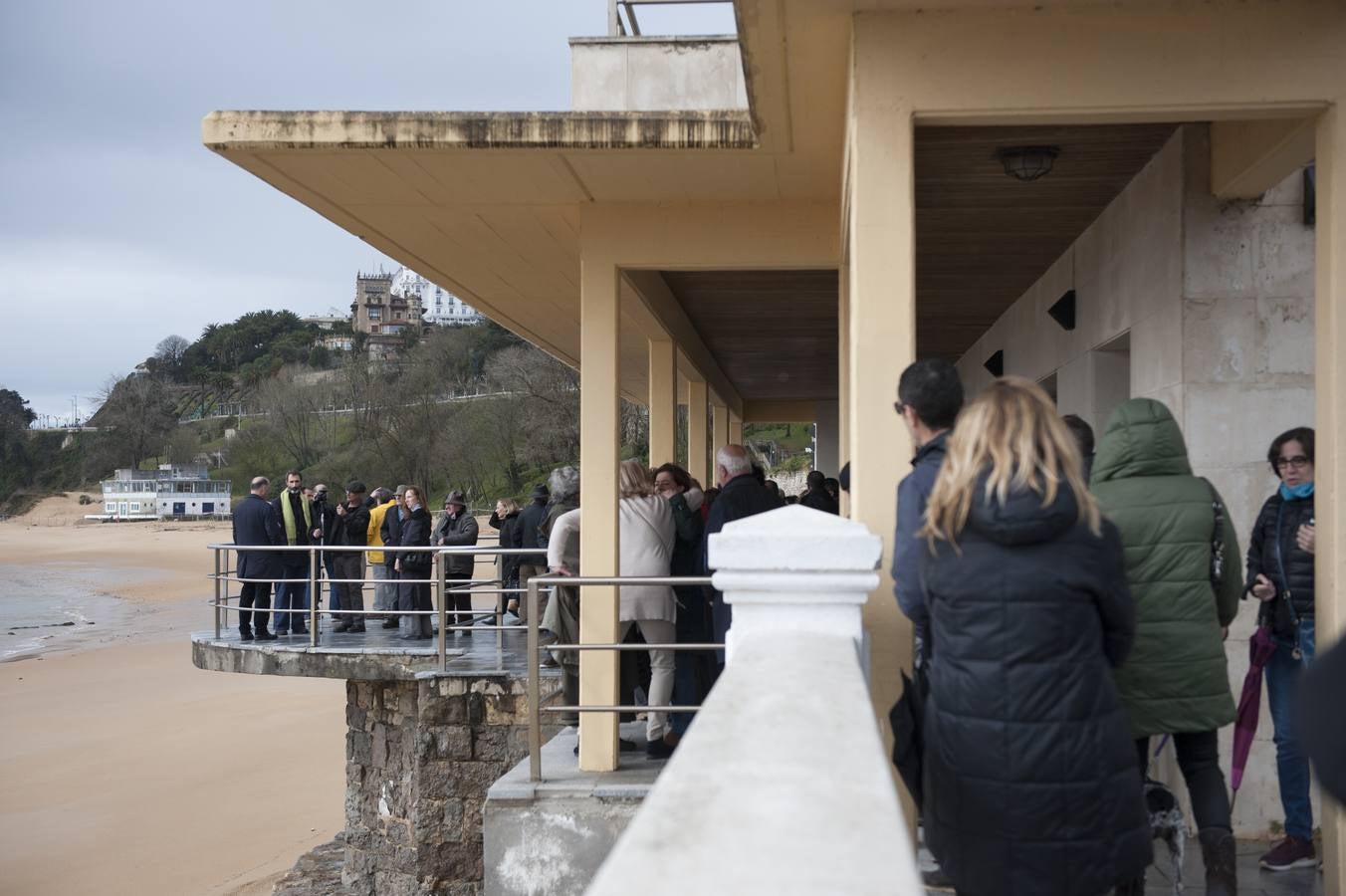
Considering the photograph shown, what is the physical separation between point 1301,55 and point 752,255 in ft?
9.97

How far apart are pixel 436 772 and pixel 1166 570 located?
7.32 meters

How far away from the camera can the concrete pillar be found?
23.3 metres

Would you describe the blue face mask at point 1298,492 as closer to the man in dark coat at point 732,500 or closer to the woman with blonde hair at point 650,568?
the man in dark coat at point 732,500

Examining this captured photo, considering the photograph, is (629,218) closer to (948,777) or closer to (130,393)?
(948,777)

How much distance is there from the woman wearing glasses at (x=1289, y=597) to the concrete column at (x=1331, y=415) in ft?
0.37

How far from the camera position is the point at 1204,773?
3266mm

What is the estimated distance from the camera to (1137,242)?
5961 mm

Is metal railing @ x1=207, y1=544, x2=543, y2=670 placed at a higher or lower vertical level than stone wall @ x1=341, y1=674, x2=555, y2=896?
higher

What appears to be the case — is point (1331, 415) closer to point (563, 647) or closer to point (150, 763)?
point (563, 647)

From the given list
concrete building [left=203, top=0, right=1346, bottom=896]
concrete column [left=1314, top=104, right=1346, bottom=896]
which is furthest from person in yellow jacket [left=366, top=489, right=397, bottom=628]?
concrete column [left=1314, top=104, right=1346, bottom=896]

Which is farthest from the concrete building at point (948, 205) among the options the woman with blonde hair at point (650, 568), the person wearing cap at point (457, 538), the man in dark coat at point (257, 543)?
the man in dark coat at point (257, 543)

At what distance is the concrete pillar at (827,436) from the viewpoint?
76.3ft

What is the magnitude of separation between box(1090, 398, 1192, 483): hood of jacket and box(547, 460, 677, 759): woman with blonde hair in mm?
3479

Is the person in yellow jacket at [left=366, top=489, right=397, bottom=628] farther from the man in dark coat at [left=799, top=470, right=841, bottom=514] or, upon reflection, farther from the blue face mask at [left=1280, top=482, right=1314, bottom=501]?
the blue face mask at [left=1280, top=482, right=1314, bottom=501]
